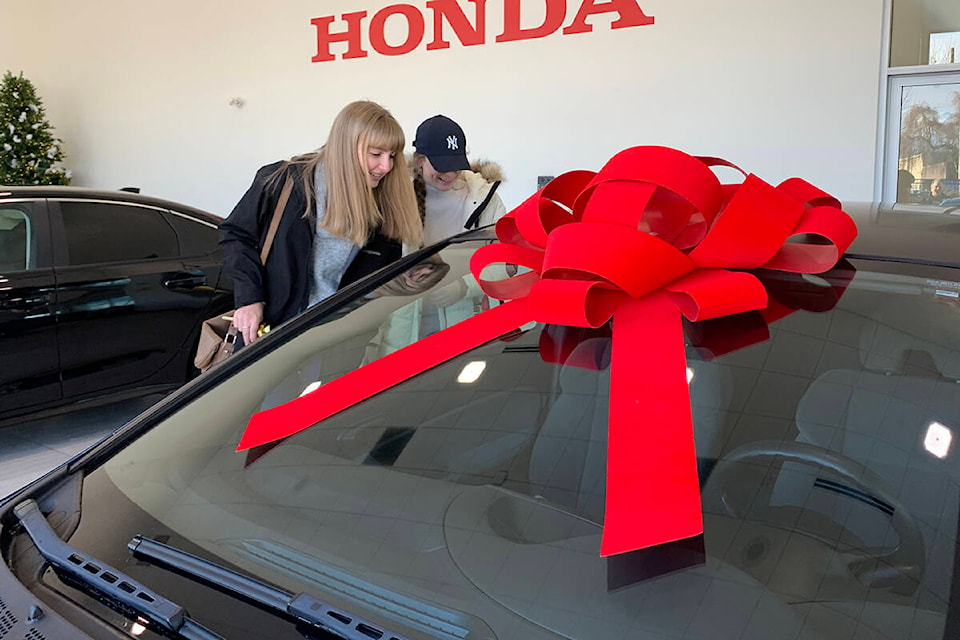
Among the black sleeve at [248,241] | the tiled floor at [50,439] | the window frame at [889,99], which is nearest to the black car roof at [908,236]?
the black sleeve at [248,241]

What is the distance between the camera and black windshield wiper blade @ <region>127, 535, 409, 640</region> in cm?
79

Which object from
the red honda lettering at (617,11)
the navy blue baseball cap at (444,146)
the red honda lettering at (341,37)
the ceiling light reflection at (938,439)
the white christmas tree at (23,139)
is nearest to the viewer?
the ceiling light reflection at (938,439)

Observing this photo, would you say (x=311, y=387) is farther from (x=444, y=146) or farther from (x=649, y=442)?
(x=444, y=146)

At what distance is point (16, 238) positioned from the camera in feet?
11.7

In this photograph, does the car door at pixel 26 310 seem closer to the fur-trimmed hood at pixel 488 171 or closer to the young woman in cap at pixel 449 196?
the young woman in cap at pixel 449 196

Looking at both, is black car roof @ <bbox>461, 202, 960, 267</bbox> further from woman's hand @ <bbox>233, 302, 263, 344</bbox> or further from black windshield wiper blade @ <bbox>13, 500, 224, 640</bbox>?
woman's hand @ <bbox>233, 302, 263, 344</bbox>

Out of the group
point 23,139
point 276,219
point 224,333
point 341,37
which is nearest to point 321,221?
point 276,219

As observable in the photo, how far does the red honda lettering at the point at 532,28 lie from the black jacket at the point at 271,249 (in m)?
3.92

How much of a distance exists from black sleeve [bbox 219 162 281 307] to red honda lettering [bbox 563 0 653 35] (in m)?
3.85

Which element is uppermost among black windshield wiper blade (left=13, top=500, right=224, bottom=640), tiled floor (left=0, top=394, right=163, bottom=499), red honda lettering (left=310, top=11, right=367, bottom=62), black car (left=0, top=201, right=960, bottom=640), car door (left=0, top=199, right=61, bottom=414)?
red honda lettering (left=310, top=11, right=367, bottom=62)

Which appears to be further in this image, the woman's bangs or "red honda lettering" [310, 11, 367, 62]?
"red honda lettering" [310, 11, 367, 62]

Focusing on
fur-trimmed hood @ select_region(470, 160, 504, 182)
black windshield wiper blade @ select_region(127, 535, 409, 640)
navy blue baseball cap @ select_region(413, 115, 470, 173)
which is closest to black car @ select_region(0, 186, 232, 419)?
fur-trimmed hood @ select_region(470, 160, 504, 182)

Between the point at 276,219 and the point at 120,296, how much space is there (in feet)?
5.71

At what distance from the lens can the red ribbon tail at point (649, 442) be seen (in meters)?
0.81
